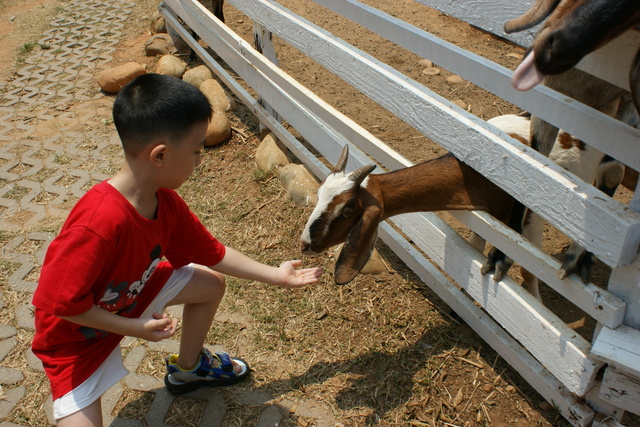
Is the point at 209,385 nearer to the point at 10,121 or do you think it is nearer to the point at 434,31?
the point at 10,121

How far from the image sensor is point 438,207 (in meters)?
2.93

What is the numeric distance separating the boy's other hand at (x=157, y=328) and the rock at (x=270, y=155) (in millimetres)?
2568

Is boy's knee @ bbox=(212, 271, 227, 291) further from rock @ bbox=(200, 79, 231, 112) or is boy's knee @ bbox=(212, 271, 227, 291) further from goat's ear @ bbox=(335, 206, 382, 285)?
rock @ bbox=(200, 79, 231, 112)

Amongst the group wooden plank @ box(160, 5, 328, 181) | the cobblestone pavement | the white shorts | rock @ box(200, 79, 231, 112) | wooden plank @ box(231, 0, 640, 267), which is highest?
wooden plank @ box(231, 0, 640, 267)

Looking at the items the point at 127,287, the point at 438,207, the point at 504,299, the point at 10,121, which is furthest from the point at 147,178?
the point at 10,121

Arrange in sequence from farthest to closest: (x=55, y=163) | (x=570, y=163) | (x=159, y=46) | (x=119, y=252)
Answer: (x=159, y=46) → (x=55, y=163) → (x=570, y=163) → (x=119, y=252)

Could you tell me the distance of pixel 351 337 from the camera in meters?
3.19

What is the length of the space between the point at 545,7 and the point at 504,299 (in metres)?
1.35

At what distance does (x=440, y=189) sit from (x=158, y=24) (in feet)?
20.7

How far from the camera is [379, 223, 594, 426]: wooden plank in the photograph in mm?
2543

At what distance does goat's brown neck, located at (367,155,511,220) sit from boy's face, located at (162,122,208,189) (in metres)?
1.04

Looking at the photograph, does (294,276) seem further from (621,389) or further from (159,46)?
(159,46)

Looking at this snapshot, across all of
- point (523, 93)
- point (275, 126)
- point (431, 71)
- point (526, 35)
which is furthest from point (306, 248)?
point (431, 71)

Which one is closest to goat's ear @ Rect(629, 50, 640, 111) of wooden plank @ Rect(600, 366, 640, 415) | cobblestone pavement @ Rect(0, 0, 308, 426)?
wooden plank @ Rect(600, 366, 640, 415)
